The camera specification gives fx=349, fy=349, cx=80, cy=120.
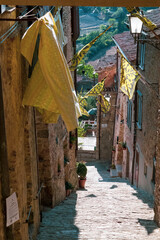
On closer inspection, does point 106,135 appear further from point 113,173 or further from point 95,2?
point 95,2

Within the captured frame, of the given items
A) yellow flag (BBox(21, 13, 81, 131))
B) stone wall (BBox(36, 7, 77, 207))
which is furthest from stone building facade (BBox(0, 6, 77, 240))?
stone wall (BBox(36, 7, 77, 207))

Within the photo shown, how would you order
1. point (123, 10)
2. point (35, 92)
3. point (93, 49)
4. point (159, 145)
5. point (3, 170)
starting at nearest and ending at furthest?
point (3, 170), point (35, 92), point (159, 145), point (93, 49), point (123, 10)

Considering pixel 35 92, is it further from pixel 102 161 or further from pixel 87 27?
pixel 87 27

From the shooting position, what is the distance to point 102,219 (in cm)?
818

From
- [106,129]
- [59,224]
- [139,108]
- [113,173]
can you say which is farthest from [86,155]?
[59,224]

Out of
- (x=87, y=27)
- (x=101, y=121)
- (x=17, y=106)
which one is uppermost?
(x=87, y=27)

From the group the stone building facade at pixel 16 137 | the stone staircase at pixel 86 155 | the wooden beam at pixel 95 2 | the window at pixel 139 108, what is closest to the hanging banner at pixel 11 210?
the stone building facade at pixel 16 137

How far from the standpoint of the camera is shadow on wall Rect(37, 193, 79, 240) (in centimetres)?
682

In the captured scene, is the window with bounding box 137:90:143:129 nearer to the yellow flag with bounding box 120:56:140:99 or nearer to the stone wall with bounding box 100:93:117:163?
the yellow flag with bounding box 120:56:140:99

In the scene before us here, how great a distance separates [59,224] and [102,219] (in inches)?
43.9

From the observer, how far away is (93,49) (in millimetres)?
63750

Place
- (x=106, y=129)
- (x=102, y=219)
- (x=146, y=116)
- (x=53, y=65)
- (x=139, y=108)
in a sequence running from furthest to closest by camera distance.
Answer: (x=106, y=129) < (x=139, y=108) < (x=146, y=116) < (x=102, y=219) < (x=53, y=65)

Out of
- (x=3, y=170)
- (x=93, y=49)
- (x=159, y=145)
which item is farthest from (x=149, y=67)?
(x=93, y=49)

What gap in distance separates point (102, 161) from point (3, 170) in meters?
21.6
